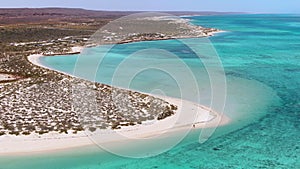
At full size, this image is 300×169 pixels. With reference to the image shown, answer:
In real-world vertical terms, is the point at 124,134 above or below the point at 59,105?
below

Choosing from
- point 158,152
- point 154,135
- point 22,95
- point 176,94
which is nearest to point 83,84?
point 22,95

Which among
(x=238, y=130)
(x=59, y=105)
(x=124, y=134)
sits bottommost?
(x=238, y=130)

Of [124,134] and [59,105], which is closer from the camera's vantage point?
[124,134]

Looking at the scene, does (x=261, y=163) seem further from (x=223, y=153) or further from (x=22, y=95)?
(x=22, y=95)

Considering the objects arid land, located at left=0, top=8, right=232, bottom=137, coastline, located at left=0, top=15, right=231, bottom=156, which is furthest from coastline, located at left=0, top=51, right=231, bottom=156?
arid land, located at left=0, top=8, right=232, bottom=137

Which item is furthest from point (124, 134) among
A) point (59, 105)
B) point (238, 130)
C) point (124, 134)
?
point (238, 130)

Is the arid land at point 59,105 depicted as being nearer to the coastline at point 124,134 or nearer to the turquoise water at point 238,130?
the coastline at point 124,134

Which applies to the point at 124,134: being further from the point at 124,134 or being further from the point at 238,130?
the point at 238,130

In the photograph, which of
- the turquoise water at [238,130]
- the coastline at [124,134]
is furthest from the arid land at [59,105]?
the turquoise water at [238,130]
